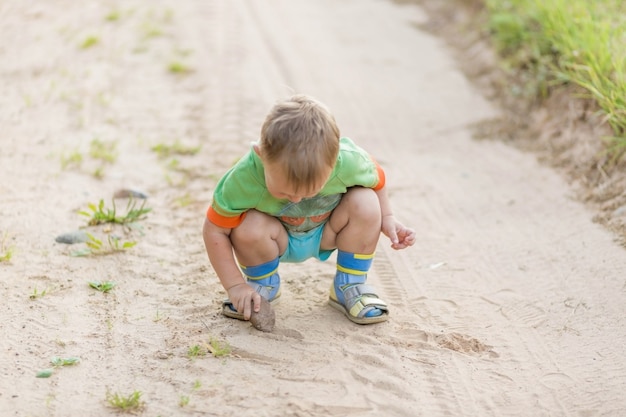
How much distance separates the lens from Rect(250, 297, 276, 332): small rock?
3.26 metres

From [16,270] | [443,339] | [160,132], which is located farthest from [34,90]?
[443,339]

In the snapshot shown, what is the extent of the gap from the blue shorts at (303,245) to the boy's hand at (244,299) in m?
0.23

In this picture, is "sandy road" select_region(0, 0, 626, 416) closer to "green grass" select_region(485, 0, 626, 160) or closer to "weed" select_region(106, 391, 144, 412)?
"weed" select_region(106, 391, 144, 412)

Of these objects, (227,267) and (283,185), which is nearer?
(283,185)

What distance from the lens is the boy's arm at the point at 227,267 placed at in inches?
125

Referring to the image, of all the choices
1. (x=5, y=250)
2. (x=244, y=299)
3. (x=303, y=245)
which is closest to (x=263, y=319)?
(x=244, y=299)

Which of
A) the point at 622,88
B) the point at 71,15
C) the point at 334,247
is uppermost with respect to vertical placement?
the point at 622,88

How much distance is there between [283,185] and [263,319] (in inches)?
24.8

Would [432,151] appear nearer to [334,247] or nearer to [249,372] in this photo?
[334,247]

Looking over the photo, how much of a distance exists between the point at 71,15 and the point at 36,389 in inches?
211

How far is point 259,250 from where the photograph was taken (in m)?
3.26

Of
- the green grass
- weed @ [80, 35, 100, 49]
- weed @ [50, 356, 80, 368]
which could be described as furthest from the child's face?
weed @ [80, 35, 100, 49]

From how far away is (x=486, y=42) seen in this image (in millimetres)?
6793

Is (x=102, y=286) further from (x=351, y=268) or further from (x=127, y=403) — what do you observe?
(x=351, y=268)
